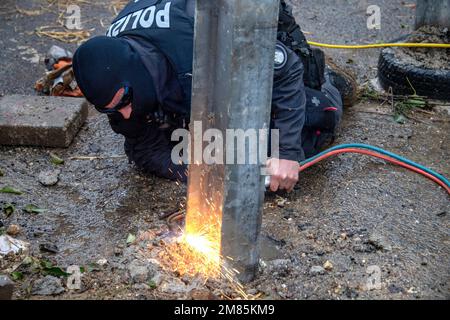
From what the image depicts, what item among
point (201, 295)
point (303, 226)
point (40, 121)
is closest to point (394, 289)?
point (303, 226)

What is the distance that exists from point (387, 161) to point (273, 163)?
995 mm

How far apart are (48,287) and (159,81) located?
1.24 metres

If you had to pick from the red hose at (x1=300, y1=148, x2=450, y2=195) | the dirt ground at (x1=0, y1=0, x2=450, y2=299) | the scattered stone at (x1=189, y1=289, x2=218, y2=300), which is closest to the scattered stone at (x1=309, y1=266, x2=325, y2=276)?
the dirt ground at (x1=0, y1=0, x2=450, y2=299)

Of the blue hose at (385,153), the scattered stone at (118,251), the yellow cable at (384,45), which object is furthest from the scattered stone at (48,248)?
the yellow cable at (384,45)

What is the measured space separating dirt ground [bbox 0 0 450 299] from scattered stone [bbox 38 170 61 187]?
0.13 feet

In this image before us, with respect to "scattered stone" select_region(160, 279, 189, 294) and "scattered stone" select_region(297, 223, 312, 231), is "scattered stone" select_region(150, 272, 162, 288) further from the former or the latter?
"scattered stone" select_region(297, 223, 312, 231)

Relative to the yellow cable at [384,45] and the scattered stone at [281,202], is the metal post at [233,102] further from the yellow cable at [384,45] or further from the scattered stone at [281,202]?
the yellow cable at [384,45]

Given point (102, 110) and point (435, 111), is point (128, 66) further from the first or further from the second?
point (435, 111)

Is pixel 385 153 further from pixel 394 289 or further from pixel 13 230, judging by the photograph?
pixel 13 230

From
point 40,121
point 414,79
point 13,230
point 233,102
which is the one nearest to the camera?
point 233,102

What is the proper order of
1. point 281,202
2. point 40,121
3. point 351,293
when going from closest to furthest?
point 351,293, point 281,202, point 40,121

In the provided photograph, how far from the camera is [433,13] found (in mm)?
Answer: 5320

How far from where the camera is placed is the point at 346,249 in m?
3.38

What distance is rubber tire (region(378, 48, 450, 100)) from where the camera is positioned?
492 cm
